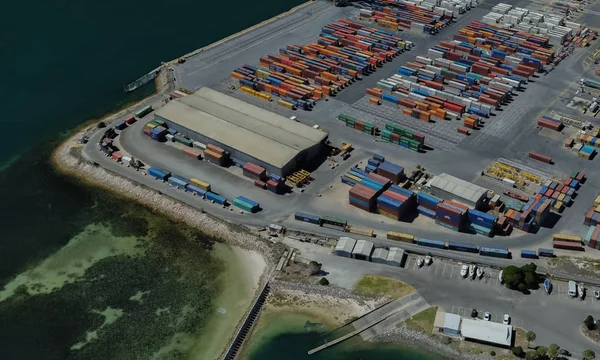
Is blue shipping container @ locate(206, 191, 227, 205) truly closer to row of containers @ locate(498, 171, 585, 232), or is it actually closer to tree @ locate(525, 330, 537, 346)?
row of containers @ locate(498, 171, 585, 232)

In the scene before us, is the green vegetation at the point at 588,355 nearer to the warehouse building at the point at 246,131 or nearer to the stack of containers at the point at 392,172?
the stack of containers at the point at 392,172

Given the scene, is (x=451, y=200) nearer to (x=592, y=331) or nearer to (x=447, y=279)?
(x=447, y=279)

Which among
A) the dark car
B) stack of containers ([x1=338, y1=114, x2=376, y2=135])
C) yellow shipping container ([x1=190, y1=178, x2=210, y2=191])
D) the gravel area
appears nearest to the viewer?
the dark car

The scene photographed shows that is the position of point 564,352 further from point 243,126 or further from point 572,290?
point 243,126

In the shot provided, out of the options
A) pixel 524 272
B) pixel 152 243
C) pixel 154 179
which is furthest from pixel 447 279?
pixel 154 179

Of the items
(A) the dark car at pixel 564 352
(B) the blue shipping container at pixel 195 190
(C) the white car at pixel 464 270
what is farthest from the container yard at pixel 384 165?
(A) the dark car at pixel 564 352

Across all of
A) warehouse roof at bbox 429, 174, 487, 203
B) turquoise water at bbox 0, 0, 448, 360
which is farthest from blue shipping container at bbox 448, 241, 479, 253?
turquoise water at bbox 0, 0, 448, 360
